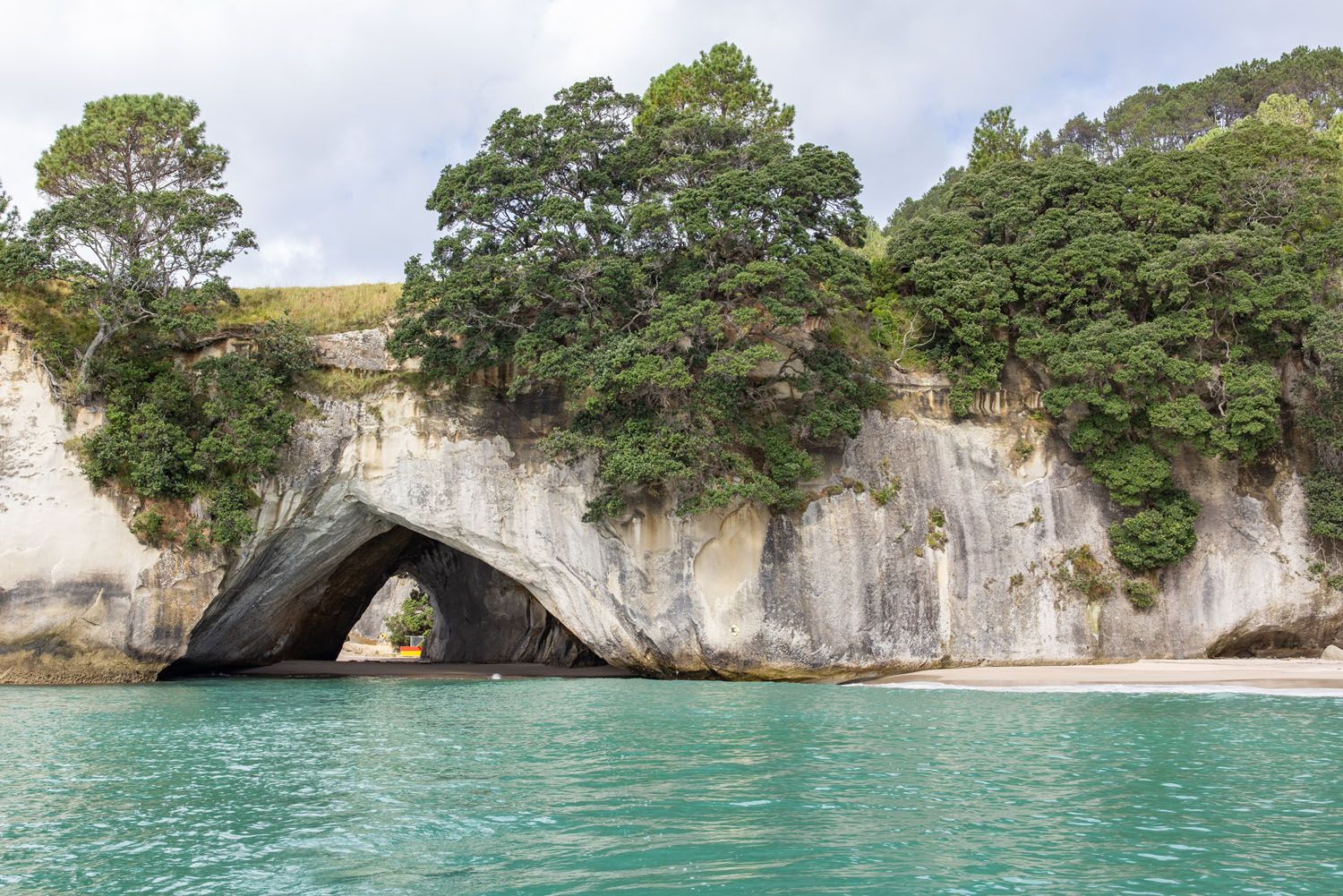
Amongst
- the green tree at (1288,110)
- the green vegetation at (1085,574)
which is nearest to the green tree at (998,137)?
the green tree at (1288,110)

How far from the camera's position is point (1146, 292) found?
2673 cm

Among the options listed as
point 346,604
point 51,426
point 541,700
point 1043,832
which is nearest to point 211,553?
point 51,426

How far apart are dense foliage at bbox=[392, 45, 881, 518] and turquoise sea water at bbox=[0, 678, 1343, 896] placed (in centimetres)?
870

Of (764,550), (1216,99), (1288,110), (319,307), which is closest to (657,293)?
(764,550)

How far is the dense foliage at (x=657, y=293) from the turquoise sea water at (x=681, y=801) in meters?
8.70

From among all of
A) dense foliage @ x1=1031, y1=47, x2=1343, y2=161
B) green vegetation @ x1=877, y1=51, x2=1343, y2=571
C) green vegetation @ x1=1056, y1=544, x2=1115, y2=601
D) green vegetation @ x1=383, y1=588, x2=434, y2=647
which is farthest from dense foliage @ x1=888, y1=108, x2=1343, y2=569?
green vegetation @ x1=383, y1=588, x2=434, y2=647

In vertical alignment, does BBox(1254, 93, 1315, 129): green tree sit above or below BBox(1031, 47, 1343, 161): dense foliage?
below

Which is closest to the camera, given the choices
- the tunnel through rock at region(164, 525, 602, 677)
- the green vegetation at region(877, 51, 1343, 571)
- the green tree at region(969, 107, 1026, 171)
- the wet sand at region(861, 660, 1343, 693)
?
the wet sand at region(861, 660, 1343, 693)

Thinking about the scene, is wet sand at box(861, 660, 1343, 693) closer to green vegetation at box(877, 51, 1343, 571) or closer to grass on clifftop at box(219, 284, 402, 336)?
green vegetation at box(877, 51, 1343, 571)

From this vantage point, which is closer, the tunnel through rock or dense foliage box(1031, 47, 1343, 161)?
the tunnel through rock

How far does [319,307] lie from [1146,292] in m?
22.5

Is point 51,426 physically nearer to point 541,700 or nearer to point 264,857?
point 541,700

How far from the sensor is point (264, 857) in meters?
8.13

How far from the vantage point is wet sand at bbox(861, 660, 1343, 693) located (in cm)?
2110
